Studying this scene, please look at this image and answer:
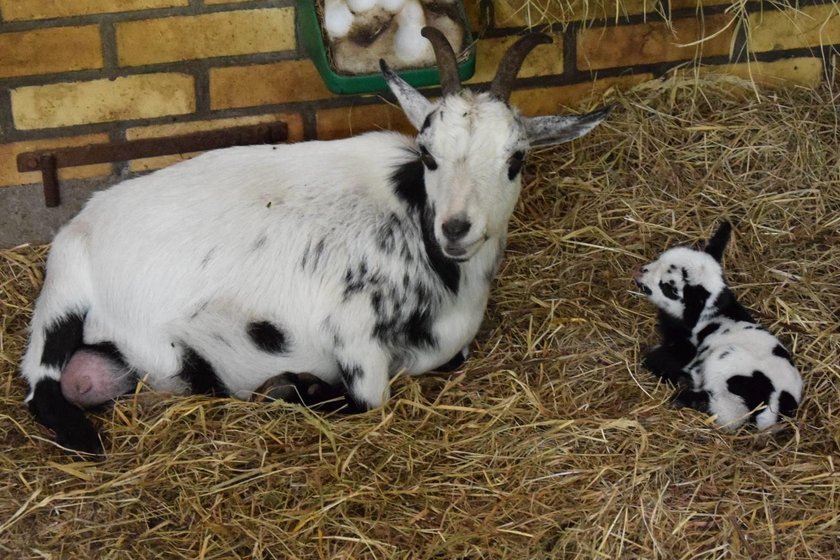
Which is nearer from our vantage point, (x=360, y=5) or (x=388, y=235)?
(x=388, y=235)

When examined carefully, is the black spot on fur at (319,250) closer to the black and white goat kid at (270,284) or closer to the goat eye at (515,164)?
the black and white goat kid at (270,284)

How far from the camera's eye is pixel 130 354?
3186 mm

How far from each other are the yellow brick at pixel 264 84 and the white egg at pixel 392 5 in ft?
1.76

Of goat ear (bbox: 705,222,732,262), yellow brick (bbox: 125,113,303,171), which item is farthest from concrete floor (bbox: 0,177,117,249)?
goat ear (bbox: 705,222,732,262)

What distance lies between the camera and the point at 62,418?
3.03 meters

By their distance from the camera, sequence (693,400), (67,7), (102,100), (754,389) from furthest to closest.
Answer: (102,100) → (67,7) → (693,400) → (754,389)

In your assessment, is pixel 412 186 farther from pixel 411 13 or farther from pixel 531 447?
pixel 531 447

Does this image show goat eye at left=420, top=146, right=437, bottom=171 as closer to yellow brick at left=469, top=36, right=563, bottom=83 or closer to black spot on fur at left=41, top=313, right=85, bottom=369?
yellow brick at left=469, top=36, right=563, bottom=83

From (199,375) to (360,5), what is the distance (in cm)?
131

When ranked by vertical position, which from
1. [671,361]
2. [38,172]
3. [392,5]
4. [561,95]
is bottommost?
[671,361]

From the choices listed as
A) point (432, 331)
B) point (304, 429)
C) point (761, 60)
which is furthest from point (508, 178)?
point (761, 60)

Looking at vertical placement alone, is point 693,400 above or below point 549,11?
below

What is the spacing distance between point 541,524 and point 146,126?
6.92ft

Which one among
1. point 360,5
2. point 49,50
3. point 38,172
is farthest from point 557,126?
point 38,172
